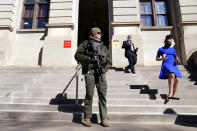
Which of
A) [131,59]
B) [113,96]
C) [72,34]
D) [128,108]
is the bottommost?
[128,108]

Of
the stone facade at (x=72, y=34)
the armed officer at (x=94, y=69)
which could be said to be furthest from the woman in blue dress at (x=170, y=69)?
the stone facade at (x=72, y=34)

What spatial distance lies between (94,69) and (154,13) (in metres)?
8.32

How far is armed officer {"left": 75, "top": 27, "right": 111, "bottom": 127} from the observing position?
3162 millimetres

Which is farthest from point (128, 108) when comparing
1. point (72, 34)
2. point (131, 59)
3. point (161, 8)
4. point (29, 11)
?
point (29, 11)

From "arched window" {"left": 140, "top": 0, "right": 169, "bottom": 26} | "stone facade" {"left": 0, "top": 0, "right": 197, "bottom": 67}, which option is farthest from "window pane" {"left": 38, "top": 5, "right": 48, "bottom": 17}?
"arched window" {"left": 140, "top": 0, "right": 169, "bottom": 26}

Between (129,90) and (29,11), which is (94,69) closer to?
(129,90)

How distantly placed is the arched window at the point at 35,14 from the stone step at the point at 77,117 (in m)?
7.76

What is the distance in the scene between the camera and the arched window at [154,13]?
10.1 meters

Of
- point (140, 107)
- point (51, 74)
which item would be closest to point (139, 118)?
point (140, 107)

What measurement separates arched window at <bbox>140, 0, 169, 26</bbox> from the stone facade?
0.42 metres

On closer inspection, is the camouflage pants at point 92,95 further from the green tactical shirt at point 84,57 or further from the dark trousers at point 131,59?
the dark trousers at point 131,59

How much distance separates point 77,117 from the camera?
3570 millimetres

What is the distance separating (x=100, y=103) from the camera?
3197 millimetres

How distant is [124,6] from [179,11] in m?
3.01
